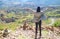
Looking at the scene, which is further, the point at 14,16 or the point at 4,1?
the point at 14,16

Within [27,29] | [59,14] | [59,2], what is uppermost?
[59,2]

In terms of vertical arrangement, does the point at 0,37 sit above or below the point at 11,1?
below

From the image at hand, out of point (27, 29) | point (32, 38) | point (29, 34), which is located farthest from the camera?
point (27, 29)

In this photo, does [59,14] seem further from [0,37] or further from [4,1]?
[0,37]

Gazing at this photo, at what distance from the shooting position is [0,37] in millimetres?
8305

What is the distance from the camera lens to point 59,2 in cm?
1281

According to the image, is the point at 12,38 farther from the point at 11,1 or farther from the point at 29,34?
the point at 11,1

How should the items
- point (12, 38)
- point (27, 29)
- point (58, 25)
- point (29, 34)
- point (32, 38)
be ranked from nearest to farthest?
point (12, 38) → point (32, 38) → point (29, 34) → point (27, 29) → point (58, 25)

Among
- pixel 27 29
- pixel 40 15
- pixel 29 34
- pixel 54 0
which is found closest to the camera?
pixel 40 15

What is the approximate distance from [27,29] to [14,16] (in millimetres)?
9989

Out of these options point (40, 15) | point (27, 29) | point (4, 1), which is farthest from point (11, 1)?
point (40, 15)

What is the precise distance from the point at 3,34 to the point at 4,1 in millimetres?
4319

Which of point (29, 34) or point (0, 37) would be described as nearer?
point (0, 37)

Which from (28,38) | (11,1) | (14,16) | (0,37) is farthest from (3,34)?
(14,16)
